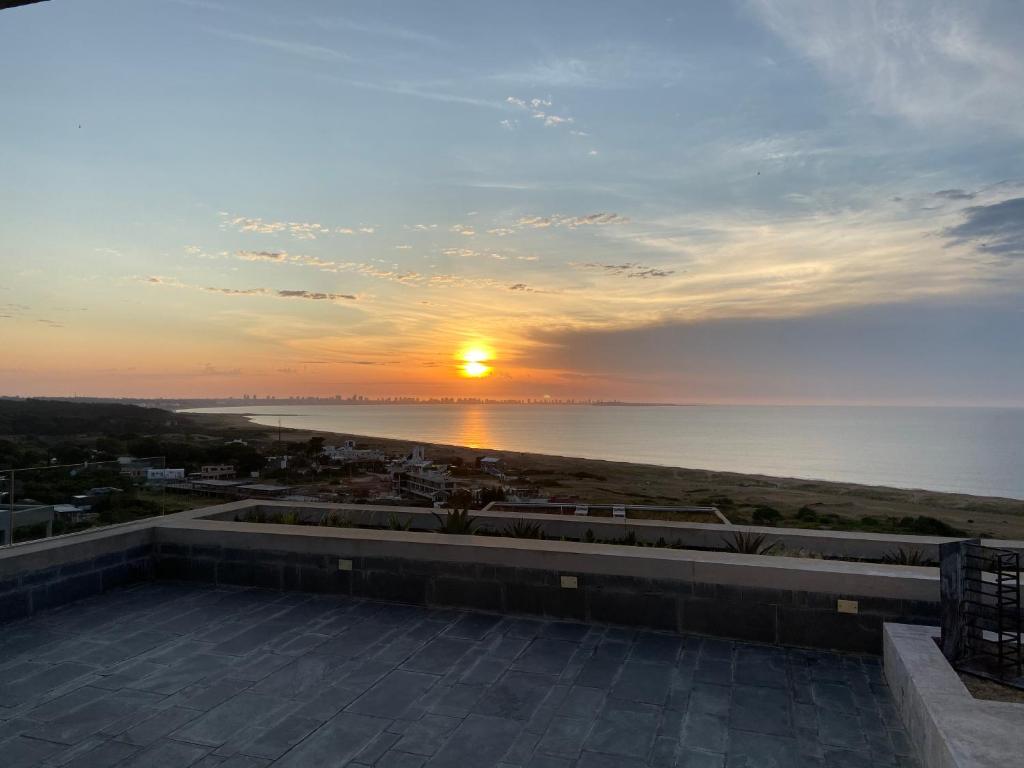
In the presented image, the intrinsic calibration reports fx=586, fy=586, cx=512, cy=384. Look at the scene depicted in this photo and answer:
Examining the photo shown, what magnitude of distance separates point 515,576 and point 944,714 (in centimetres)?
308

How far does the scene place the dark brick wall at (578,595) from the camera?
4258 millimetres

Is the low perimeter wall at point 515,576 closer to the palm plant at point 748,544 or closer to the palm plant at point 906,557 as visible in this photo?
the palm plant at point 748,544

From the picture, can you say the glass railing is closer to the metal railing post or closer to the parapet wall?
the metal railing post

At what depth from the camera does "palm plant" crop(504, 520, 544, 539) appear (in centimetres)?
737

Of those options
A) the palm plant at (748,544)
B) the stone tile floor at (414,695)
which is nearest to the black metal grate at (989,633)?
the stone tile floor at (414,695)

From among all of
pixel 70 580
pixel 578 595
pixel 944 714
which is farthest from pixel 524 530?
pixel 944 714

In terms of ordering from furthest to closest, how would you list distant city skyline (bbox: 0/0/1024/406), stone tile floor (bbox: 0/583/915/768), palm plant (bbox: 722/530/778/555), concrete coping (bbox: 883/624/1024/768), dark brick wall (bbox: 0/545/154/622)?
distant city skyline (bbox: 0/0/1024/406) < palm plant (bbox: 722/530/778/555) < dark brick wall (bbox: 0/545/154/622) < stone tile floor (bbox: 0/583/915/768) < concrete coping (bbox: 883/624/1024/768)

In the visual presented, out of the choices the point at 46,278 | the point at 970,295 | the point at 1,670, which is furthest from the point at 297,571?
the point at 970,295

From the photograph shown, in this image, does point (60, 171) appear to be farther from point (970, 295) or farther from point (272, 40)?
point (970, 295)

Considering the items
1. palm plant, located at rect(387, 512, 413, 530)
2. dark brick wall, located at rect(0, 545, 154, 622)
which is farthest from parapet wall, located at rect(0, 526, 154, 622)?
palm plant, located at rect(387, 512, 413, 530)

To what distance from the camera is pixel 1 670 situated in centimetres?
386

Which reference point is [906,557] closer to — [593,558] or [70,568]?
[593,558]

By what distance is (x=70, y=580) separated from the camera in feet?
17.3

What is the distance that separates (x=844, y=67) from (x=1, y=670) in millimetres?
14141
